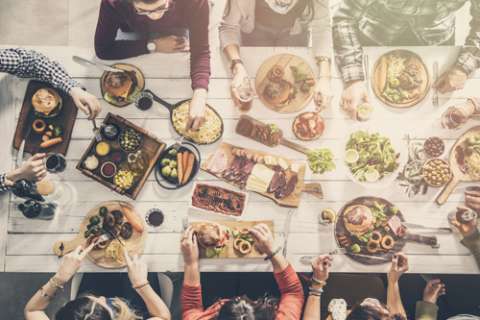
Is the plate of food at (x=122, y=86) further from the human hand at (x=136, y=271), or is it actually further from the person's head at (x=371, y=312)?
the person's head at (x=371, y=312)

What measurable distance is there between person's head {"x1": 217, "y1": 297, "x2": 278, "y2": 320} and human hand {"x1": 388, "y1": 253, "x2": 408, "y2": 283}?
86 centimetres

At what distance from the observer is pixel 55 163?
10.7 feet

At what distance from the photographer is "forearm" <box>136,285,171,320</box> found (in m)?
3.19

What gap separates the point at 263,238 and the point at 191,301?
674 millimetres

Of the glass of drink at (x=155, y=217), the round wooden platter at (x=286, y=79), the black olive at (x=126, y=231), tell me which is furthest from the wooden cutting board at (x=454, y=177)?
the black olive at (x=126, y=231)

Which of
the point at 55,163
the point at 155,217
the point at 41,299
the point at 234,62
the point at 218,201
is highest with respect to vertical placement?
the point at 234,62

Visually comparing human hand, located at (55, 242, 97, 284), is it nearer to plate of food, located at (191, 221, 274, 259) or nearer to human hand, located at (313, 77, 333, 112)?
plate of food, located at (191, 221, 274, 259)

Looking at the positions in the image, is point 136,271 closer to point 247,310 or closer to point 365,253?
point 247,310

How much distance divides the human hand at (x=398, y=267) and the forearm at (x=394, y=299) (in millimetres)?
33

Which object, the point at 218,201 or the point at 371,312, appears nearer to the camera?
the point at 371,312

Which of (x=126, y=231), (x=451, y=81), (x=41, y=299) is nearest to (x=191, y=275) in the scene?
(x=126, y=231)

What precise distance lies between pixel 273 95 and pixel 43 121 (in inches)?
65.7

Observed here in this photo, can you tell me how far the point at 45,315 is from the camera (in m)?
3.24

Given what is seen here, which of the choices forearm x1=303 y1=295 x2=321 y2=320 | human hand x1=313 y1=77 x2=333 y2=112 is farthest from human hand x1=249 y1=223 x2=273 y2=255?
human hand x1=313 y1=77 x2=333 y2=112
